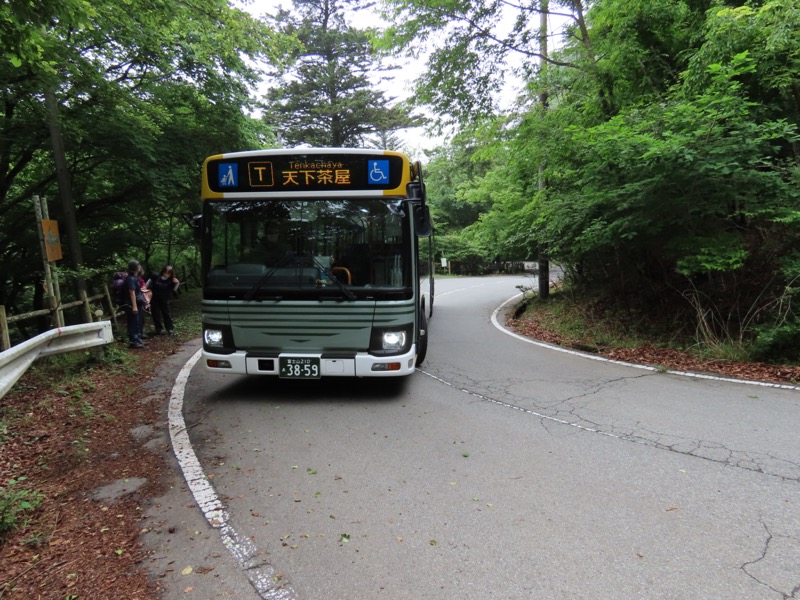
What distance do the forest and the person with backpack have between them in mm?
700

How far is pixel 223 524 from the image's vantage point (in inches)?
119

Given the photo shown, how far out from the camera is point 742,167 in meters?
6.42

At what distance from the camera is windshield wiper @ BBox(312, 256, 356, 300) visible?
5160 mm

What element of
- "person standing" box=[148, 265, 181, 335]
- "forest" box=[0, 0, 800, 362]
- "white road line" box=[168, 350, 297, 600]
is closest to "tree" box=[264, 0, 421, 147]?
"forest" box=[0, 0, 800, 362]

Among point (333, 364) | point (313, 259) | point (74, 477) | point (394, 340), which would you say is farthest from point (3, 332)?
point (394, 340)

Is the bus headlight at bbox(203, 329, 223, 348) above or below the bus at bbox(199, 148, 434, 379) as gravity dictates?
below

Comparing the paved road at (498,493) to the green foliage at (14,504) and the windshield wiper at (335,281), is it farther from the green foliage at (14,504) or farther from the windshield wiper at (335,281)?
the windshield wiper at (335,281)

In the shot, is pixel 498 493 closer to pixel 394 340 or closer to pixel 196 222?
pixel 394 340

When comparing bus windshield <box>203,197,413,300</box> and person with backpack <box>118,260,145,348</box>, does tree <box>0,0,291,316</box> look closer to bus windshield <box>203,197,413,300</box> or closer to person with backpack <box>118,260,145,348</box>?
person with backpack <box>118,260,145,348</box>

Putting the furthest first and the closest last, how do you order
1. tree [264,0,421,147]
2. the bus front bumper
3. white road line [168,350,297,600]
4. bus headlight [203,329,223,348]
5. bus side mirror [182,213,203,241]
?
tree [264,0,421,147]
bus side mirror [182,213,203,241]
bus headlight [203,329,223,348]
the bus front bumper
white road line [168,350,297,600]

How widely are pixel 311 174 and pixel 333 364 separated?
7.37 feet

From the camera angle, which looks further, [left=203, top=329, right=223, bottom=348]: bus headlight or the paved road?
[left=203, top=329, right=223, bottom=348]: bus headlight

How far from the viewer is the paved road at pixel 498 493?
8.07ft

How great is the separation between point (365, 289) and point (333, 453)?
1.88m
